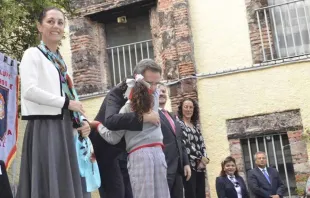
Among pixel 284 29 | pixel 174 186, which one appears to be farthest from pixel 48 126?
pixel 284 29

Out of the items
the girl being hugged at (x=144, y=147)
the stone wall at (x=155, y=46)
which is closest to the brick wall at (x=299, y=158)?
the stone wall at (x=155, y=46)

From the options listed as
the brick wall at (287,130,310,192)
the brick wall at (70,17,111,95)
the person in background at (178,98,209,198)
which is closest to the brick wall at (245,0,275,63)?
the brick wall at (287,130,310,192)

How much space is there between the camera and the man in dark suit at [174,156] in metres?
4.80

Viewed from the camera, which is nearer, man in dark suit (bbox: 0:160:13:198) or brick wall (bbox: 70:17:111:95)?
man in dark suit (bbox: 0:160:13:198)

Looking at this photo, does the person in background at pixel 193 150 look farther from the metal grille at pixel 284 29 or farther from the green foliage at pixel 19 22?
the metal grille at pixel 284 29

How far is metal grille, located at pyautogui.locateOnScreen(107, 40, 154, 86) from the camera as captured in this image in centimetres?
1056

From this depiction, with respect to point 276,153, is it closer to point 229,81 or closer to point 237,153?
point 237,153

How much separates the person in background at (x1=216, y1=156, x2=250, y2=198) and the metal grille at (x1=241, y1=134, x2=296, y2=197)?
1756mm

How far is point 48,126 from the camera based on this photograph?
322cm

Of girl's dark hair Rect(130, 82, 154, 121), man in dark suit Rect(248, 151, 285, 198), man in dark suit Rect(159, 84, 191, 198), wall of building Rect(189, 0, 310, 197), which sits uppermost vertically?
wall of building Rect(189, 0, 310, 197)

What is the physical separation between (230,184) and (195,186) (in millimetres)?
1598

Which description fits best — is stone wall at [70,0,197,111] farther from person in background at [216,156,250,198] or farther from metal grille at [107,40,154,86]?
person in background at [216,156,250,198]

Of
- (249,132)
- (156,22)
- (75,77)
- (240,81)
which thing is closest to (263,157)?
(249,132)

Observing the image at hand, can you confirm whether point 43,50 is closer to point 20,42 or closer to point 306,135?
point 20,42
